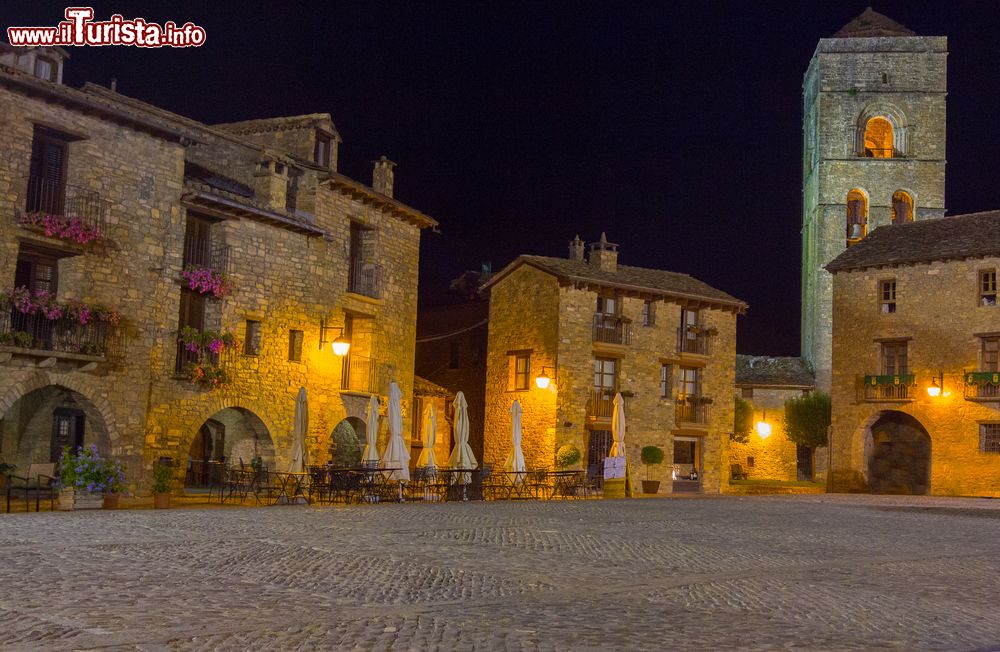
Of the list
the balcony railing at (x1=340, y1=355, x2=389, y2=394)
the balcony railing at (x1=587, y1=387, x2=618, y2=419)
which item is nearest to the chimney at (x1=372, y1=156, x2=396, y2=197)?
the balcony railing at (x1=340, y1=355, x2=389, y2=394)

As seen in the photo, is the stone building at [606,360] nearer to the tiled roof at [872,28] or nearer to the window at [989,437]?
the window at [989,437]

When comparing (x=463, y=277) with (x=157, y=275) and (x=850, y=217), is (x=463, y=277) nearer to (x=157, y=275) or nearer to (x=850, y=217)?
(x=850, y=217)

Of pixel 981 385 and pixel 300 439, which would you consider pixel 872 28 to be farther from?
pixel 300 439

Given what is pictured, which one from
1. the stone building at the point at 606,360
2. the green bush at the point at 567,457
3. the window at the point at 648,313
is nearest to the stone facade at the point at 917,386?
the stone building at the point at 606,360

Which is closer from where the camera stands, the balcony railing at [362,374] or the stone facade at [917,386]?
the balcony railing at [362,374]

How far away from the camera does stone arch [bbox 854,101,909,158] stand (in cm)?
6025

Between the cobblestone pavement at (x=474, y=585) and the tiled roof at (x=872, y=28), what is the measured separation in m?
50.4

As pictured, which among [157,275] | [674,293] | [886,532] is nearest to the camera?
[886,532]

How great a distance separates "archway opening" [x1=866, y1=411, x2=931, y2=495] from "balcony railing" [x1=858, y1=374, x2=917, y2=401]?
1601 millimetres

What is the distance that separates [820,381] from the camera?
57.6m

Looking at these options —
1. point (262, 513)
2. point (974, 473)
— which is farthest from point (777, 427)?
point (262, 513)

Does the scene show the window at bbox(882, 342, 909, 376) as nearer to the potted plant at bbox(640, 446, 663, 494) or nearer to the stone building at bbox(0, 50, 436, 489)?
the potted plant at bbox(640, 446, 663, 494)

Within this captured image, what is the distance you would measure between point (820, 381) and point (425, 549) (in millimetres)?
48137

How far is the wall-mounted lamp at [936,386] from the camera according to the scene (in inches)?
1550
